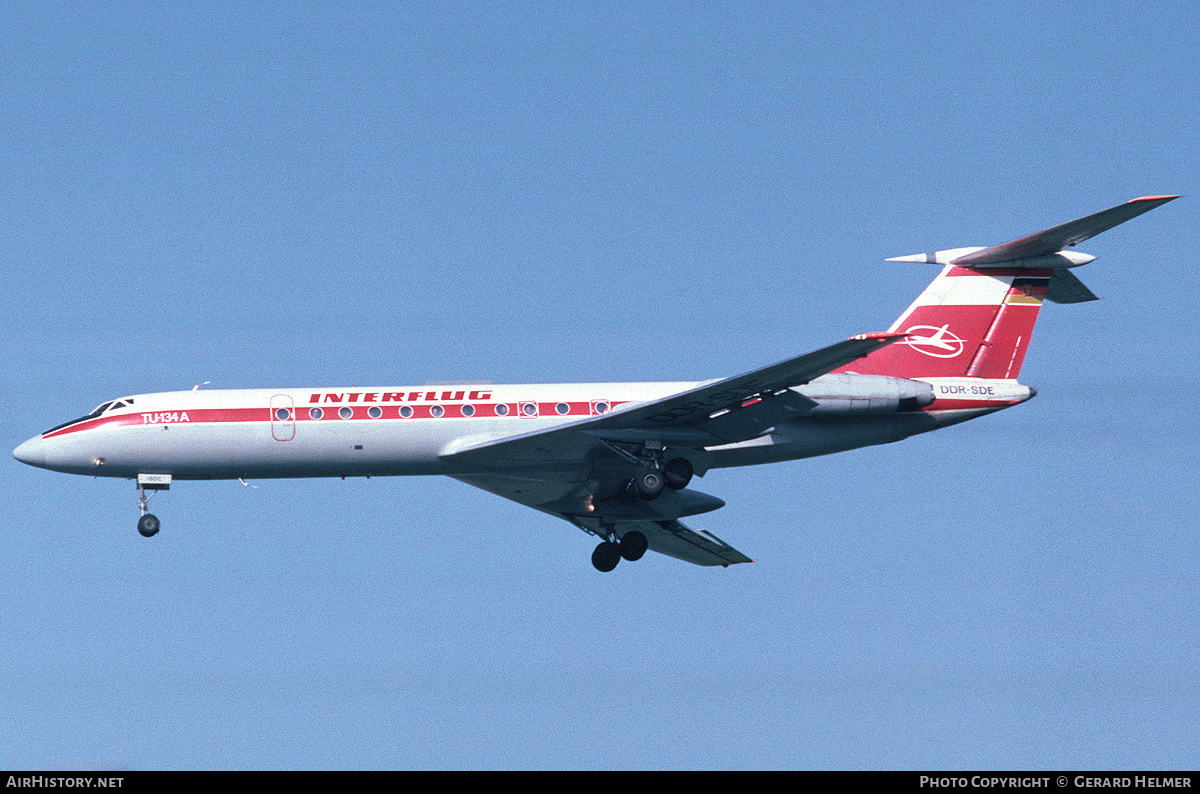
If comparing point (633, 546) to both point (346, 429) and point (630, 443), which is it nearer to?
point (630, 443)

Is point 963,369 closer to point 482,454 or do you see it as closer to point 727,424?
point 727,424

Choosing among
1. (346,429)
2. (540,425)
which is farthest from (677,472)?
(346,429)

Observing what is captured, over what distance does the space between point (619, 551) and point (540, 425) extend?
4754 millimetres

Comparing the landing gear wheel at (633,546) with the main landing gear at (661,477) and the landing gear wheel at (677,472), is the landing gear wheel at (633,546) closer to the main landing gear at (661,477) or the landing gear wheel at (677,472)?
the main landing gear at (661,477)

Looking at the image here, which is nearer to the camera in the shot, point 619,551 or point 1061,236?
point 1061,236

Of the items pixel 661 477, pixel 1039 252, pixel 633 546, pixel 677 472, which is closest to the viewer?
pixel 661 477

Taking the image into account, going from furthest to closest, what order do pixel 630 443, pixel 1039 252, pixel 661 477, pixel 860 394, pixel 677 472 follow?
pixel 1039 252 < pixel 677 472 < pixel 661 477 < pixel 630 443 < pixel 860 394

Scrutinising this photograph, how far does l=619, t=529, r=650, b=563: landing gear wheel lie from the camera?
33.6 m

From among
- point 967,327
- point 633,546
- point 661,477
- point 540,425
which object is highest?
point 967,327

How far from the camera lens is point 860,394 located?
1184 inches

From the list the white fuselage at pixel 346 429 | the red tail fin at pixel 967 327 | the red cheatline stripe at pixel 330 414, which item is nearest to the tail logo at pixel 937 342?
the red tail fin at pixel 967 327
